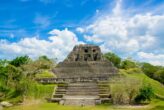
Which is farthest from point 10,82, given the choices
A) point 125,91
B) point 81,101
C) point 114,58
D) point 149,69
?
point 149,69

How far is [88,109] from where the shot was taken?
34219 millimetres

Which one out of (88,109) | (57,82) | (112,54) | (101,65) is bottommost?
(88,109)

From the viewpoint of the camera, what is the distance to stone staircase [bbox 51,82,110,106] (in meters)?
40.2

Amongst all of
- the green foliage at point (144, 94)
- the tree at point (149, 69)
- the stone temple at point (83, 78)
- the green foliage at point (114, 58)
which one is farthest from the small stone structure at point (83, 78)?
A: the tree at point (149, 69)

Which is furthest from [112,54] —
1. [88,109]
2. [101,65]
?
[88,109]

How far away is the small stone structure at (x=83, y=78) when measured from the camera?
41562mm

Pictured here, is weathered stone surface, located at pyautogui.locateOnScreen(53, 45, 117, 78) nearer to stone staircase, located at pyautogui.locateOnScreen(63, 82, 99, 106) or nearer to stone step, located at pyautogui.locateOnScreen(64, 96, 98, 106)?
stone staircase, located at pyautogui.locateOnScreen(63, 82, 99, 106)

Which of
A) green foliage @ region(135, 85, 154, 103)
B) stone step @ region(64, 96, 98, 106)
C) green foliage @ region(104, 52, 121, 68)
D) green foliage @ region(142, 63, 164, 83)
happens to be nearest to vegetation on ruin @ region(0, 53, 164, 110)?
green foliage @ region(135, 85, 154, 103)

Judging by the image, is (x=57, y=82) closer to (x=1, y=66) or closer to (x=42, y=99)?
(x=42, y=99)

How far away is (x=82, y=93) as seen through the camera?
43.4 meters

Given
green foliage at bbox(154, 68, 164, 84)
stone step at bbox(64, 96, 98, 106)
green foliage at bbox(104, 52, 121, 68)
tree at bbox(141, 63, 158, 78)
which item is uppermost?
green foliage at bbox(104, 52, 121, 68)

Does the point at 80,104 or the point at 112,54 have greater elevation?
the point at 112,54

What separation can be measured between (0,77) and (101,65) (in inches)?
726

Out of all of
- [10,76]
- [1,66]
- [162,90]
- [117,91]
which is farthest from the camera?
[1,66]
